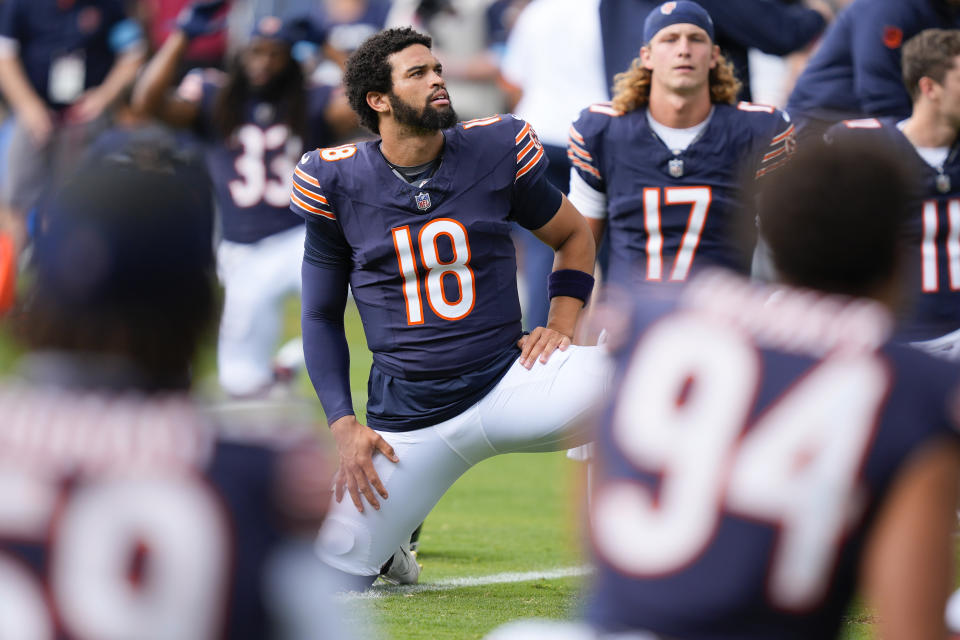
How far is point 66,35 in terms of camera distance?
29.6 feet

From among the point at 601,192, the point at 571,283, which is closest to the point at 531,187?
the point at 571,283

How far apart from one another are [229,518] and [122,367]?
258 millimetres

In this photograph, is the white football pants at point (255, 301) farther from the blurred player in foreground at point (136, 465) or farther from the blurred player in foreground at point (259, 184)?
the blurred player in foreground at point (136, 465)

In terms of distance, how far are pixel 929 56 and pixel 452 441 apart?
7.82 feet

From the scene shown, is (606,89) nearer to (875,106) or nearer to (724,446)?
(875,106)

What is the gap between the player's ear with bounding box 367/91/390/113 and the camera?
4477 mm

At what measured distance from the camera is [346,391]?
170 inches

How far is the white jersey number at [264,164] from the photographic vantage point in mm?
7297

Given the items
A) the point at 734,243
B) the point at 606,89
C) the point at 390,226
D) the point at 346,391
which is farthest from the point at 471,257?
the point at 606,89

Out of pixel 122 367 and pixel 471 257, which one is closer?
pixel 122 367

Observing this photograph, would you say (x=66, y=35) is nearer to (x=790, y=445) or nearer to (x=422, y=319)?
(x=422, y=319)

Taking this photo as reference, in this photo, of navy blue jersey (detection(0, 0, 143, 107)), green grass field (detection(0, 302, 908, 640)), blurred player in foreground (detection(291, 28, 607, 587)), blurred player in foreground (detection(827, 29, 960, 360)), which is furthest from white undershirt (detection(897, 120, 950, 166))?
navy blue jersey (detection(0, 0, 143, 107))

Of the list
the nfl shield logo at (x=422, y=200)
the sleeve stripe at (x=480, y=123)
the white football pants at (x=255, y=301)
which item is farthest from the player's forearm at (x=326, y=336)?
the white football pants at (x=255, y=301)

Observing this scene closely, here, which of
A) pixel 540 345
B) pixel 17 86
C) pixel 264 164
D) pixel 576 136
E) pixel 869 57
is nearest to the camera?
pixel 540 345
